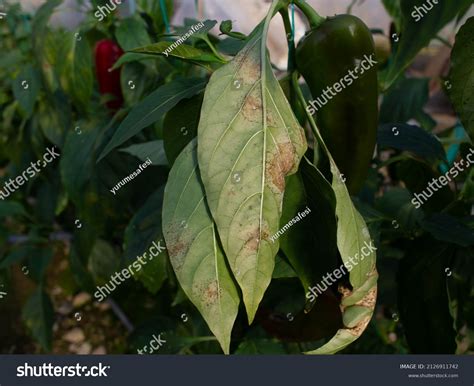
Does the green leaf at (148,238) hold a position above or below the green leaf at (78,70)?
below

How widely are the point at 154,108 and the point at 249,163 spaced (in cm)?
15

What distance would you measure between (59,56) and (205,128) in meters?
0.70

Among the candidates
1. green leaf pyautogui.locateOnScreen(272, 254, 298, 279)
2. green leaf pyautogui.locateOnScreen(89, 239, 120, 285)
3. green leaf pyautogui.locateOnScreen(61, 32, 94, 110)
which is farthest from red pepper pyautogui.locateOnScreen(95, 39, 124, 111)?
green leaf pyautogui.locateOnScreen(272, 254, 298, 279)

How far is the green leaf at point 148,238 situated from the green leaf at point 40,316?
42 cm

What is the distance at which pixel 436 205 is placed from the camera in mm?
786

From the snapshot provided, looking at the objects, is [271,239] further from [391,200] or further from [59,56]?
[59,56]

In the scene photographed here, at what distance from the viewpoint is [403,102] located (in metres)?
0.96

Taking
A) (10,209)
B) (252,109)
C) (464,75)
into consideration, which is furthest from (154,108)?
(10,209)

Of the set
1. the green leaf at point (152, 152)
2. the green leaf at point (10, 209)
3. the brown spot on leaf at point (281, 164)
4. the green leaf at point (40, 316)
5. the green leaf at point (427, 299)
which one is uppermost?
the brown spot on leaf at point (281, 164)

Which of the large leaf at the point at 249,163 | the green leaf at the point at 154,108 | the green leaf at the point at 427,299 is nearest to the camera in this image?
the large leaf at the point at 249,163

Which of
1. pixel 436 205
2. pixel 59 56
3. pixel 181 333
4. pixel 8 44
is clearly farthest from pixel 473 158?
pixel 8 44

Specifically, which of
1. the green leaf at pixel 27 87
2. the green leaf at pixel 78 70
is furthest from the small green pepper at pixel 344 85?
the green leaf at pixel 27 87

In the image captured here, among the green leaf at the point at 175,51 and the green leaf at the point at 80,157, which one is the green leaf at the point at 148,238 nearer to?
the green leaf at the point at 80,157

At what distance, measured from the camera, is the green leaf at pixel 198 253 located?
44cm
